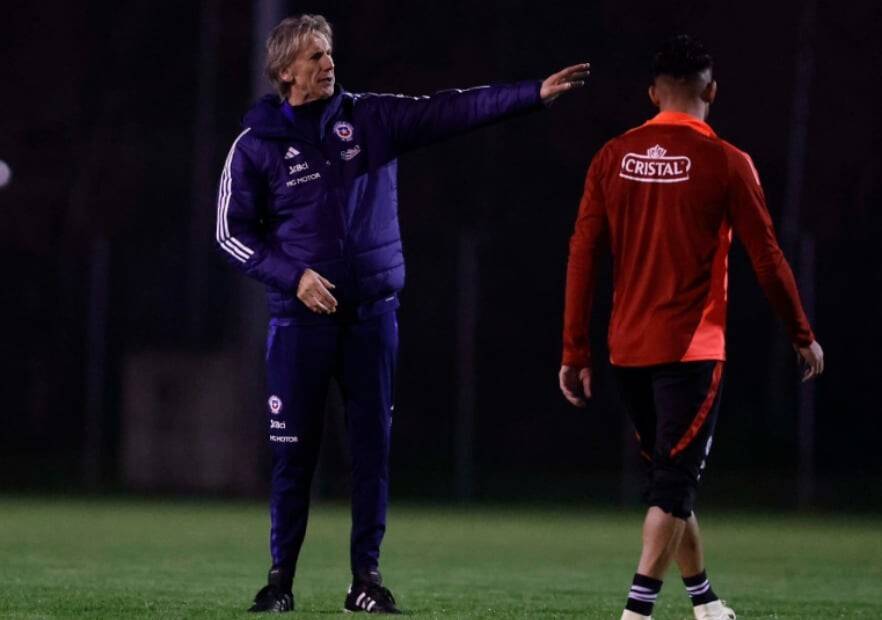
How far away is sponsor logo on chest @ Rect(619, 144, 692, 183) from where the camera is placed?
6285 millimetres

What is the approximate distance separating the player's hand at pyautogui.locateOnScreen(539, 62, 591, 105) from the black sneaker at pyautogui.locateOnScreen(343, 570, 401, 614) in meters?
1.86

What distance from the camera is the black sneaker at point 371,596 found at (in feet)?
23.7

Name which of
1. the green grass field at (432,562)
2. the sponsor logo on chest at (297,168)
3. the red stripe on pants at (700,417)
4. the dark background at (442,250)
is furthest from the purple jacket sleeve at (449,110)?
the dark background at (442,250)

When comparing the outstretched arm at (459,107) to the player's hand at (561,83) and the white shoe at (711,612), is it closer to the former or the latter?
the player's hand at (561,83)

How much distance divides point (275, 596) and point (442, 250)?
13.1m

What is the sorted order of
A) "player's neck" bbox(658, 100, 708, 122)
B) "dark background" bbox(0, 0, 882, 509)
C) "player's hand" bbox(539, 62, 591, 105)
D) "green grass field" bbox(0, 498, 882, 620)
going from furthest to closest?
"dark background" bbox(0, 0, 882, 509), "green grass field" bbox(0, 498, 882, 620), "player's hand" bbox(539, 62, 591, 105), "player's neck" bbox(658, 100, 708, 122)

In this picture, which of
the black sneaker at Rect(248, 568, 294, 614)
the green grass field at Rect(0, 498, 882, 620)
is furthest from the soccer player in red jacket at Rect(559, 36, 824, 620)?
the black sneaker at Rect(248, 568, 294, 614)

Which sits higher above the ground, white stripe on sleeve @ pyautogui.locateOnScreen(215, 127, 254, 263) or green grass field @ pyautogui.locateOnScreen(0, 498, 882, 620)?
white stripe on sleeve @ pyautogui.locateOnScreen(215, 127, 254, 263)

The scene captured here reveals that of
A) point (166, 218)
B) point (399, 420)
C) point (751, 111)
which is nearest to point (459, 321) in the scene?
point (399, 420)

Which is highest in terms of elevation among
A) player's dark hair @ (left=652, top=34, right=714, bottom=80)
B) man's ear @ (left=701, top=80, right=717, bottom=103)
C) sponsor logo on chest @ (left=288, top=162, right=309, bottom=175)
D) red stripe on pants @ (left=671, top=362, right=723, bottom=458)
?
player's dark hair @ (left=652, top=34, right=714, bottom=80)

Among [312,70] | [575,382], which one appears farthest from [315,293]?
[575,382]

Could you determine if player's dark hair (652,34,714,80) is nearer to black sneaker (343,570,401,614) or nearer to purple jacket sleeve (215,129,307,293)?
purple jacket sleeve (215,129,307,293)

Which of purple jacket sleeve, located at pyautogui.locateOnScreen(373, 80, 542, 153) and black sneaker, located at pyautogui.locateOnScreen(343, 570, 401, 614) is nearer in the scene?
purple jacket sleeve, located at pyautogui.locateOnScreen(373, 80, 542, 153)

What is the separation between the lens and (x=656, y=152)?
20.7 feet
